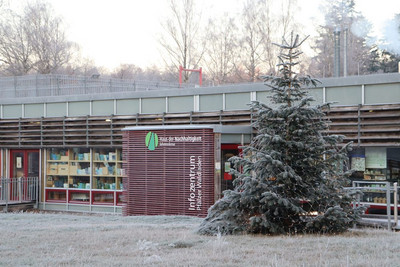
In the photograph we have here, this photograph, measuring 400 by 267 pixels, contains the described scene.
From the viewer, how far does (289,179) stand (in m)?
11.6

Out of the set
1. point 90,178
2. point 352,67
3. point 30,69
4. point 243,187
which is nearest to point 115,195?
point 90,178

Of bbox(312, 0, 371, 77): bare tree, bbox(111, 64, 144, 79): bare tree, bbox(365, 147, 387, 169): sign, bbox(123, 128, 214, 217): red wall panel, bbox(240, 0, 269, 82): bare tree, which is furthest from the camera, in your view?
bbox(111, 64, 144, 79): bare tree

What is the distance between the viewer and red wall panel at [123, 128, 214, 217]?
60.2ft

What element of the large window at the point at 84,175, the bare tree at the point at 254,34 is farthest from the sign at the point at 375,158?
the bare tree at the point at 254,34

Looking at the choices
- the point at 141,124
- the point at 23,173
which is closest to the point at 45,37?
the point at 23,173

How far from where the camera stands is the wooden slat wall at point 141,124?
17828mm

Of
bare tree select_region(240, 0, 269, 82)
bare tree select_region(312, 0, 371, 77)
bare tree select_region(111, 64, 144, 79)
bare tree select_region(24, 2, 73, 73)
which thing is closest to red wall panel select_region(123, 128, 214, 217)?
bare tree select_region(240, 0, 269, 82)

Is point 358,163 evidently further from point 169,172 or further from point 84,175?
point 84,175

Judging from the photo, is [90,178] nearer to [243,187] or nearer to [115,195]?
[115,195]

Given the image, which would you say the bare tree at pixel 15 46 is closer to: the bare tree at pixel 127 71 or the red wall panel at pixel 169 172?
the bare tree at pixel 127 71

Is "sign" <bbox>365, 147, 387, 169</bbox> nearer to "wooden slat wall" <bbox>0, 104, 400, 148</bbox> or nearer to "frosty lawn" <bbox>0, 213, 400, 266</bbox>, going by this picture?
"wooden slat wall" <bbox>0, 104, 400, 148</bbox>

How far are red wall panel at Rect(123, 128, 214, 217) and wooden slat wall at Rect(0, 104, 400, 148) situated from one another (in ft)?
8.42

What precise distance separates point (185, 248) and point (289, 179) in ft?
9.77

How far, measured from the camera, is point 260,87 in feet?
65.6
